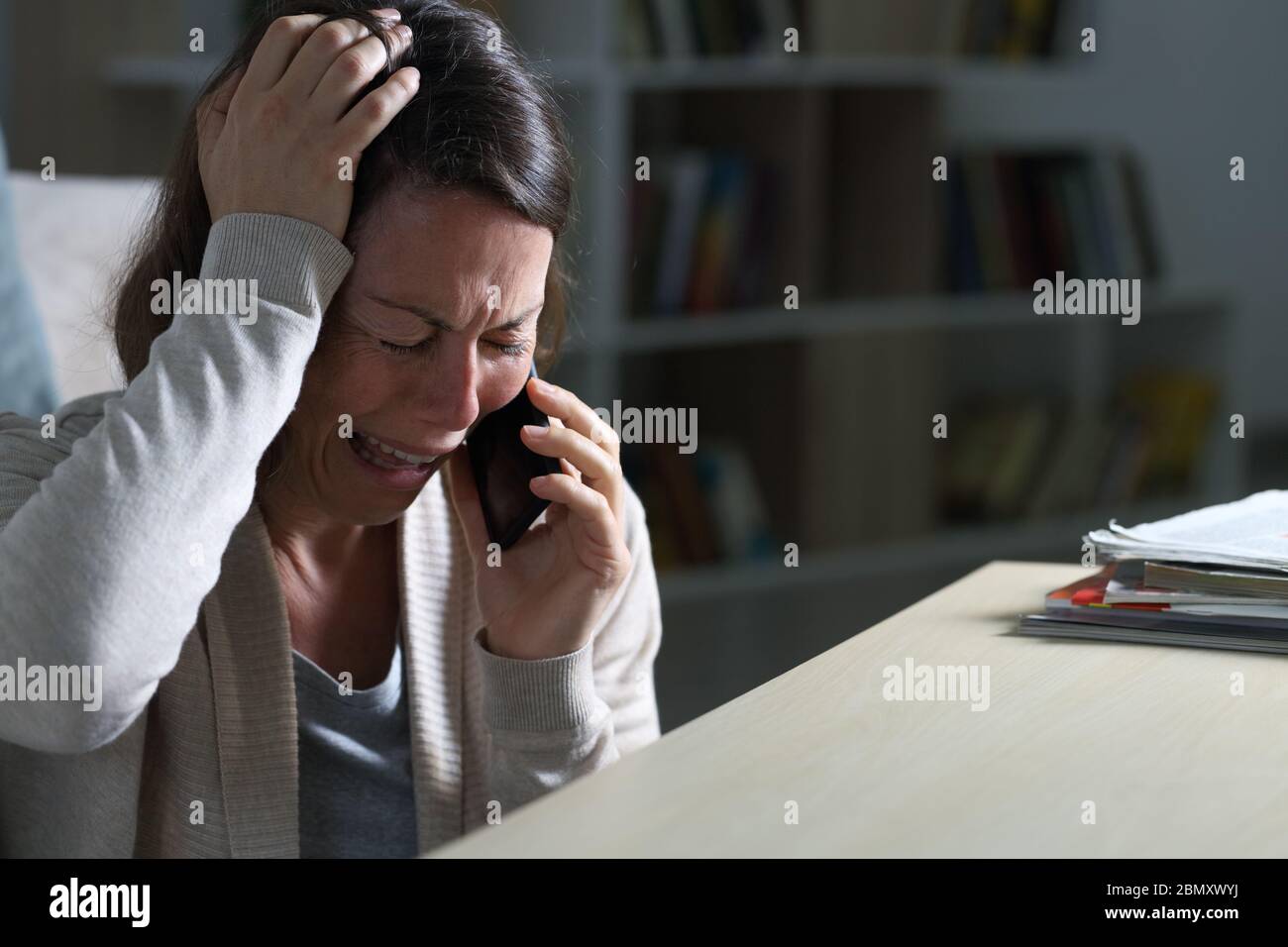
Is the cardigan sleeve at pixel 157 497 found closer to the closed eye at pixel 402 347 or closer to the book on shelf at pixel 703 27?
the closed eye at pixel 402 347

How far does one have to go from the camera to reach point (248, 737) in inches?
41.0

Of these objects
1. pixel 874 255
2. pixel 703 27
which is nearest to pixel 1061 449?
pixel 874 255

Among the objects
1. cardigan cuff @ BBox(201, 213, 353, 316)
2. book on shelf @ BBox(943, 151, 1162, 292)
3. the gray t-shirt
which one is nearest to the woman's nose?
cardigan cuff @ BBox(201, 213, 353, 316)

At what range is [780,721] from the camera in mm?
825

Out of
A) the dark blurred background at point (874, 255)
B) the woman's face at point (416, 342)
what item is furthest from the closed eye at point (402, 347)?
the dark blurred background at point (874, 255)

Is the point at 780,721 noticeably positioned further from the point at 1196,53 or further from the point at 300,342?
the point at 1196,53

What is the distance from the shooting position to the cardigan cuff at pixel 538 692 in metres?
1.06

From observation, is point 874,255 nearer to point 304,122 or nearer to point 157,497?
point 304,122

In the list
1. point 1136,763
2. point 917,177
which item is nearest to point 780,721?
point 1136,763

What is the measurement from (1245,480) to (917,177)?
1.21 meters

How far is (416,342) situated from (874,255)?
252cm

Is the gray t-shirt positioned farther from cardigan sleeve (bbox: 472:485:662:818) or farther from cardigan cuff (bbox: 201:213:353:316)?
cardigan cuff (bbox: 201:213:353:316)

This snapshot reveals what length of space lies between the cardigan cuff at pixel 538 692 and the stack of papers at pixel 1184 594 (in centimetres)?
30

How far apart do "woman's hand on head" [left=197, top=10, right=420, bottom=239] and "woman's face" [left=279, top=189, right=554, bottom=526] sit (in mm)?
48
